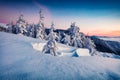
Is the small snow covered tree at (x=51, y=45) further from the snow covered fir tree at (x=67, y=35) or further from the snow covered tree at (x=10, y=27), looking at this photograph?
the snow covered tree at (x=10, y=27)

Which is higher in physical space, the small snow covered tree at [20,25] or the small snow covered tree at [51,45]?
the small snow covered tree at [20,25]

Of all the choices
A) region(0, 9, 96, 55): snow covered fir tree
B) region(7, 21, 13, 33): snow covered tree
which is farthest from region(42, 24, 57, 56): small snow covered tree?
region(7, 21, 13, 33): snow covered tree

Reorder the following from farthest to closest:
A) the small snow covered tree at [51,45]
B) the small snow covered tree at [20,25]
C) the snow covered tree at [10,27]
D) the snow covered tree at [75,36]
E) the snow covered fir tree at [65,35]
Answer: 1. the snow covered tree at [10,27]
2. the snow covered tree at [75,36]
3. the snow covered fir tree at [65,35]
4. the small snow covered tree at [20,25]
5. the small snow covered tree at [51,45]

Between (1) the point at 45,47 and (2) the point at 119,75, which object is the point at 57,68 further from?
(1) the point at 45,47

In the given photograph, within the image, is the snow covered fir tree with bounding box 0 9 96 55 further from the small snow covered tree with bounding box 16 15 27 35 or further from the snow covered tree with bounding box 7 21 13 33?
the snow covered tree with bounding box 7 21 13 33

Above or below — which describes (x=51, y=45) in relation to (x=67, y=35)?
below

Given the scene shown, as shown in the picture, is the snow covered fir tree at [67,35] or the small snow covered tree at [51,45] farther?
the snow covered fir tree at [67,35]

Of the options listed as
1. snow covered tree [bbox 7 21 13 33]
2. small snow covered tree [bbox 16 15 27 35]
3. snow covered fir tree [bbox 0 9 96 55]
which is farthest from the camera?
snow covered tree [bbox 7 21 13 33]

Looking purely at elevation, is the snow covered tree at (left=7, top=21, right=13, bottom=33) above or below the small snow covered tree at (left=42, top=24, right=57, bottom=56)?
above

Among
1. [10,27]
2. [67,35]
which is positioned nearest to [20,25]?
[67,35]

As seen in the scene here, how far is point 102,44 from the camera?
74562mm

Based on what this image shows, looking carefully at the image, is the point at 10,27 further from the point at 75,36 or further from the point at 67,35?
the point at 75,36

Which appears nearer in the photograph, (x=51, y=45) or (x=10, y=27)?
(x=51, y=45)

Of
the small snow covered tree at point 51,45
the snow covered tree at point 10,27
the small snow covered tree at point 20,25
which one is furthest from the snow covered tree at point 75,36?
the snow covered tree at point 10,27
